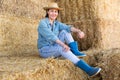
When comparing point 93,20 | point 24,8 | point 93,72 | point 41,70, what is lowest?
point 93,72

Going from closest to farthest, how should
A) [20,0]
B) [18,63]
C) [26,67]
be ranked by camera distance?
1. [26,67]
2. [18,63]
3. [20,0]

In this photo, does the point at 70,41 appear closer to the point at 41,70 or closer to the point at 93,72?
the point at 93,72

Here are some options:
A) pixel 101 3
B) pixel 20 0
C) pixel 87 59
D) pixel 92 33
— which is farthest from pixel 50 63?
pixel 101 3

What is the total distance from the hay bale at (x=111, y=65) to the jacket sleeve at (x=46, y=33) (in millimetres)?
669

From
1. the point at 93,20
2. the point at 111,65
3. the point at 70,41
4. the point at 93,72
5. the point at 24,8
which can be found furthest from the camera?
the point at 93,20

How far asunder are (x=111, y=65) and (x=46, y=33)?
0.86m

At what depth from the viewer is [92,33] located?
519cm

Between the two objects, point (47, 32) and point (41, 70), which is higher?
point (47, 32)

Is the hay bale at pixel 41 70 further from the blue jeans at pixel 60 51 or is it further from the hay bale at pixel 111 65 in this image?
the hay bale at pixel 111 65

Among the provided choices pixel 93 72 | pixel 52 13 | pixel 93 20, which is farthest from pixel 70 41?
pixel 93 20

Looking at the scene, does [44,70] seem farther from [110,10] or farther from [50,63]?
[110,10]

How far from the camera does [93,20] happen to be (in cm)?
521

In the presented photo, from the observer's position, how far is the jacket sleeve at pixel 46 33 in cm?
382

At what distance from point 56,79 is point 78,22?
2.00m
